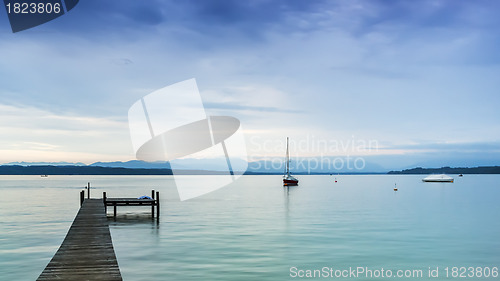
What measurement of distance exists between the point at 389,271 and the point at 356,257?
11.2ft

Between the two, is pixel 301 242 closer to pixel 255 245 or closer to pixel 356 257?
pixel 255 245

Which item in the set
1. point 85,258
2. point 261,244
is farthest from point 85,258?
point 261,244

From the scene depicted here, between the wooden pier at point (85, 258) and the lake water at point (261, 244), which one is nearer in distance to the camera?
the wooden pier at point (85, 258)

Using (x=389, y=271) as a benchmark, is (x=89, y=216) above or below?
above

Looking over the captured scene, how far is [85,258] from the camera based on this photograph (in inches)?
689

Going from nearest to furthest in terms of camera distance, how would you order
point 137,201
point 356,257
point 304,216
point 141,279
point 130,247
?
1. point 141,279
2. point 356,257
3. point 130,247
4. point 137,201
5. point 304,216

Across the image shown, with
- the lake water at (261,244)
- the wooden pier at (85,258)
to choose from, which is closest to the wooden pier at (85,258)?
the wooden pier at (85,258)

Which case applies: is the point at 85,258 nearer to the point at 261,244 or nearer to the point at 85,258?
the point at 85,258

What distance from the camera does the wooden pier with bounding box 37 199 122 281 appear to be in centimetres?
1479

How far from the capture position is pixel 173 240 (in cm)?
3288

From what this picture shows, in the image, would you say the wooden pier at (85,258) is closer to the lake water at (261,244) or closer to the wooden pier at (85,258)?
the wooden pier at (85,258)

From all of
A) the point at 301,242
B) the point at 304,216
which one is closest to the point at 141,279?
the point at 301,242

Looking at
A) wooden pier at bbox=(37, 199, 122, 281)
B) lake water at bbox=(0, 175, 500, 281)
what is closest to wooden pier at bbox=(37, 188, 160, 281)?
wooden pier at bbox=(37, 199, 122, 281)

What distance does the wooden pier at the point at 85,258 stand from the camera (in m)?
14.8
